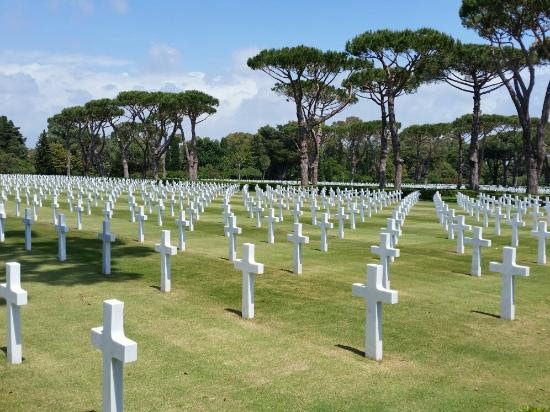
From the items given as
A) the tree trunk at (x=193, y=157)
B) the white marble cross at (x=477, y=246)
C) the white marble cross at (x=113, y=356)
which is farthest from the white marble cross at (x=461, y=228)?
the tree trunk at (x=193, y=157)

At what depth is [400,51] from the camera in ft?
120

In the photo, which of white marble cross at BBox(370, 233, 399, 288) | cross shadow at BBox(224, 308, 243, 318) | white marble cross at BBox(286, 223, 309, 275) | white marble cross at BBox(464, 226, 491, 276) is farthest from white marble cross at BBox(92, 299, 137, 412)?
white marble cross at BBox(464, 226, 491, 276)

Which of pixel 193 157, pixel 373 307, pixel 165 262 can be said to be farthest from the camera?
pixel 193 157

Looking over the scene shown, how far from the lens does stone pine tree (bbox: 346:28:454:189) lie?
35.9 meters

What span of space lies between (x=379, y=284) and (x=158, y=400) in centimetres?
223

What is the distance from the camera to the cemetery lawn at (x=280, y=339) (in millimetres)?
4629

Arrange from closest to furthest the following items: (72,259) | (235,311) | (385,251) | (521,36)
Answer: (235,311) → (385,251) → (72,259) → (521,36)

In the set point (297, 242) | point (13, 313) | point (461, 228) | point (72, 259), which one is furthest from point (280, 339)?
point (461, 228)

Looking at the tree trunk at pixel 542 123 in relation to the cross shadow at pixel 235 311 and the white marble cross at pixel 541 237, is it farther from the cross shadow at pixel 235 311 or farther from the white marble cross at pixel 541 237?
the cross shadow at pixel 235 311

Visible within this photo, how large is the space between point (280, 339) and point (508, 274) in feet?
9.65

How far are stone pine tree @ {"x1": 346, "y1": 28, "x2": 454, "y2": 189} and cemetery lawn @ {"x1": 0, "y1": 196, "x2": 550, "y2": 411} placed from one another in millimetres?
27692

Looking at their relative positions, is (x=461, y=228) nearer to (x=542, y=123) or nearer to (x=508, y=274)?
(x=508, y=274)

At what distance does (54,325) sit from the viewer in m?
6.43

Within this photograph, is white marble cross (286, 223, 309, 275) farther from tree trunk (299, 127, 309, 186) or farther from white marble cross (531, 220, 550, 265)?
tree trunk (299, 127, 309, 186)
